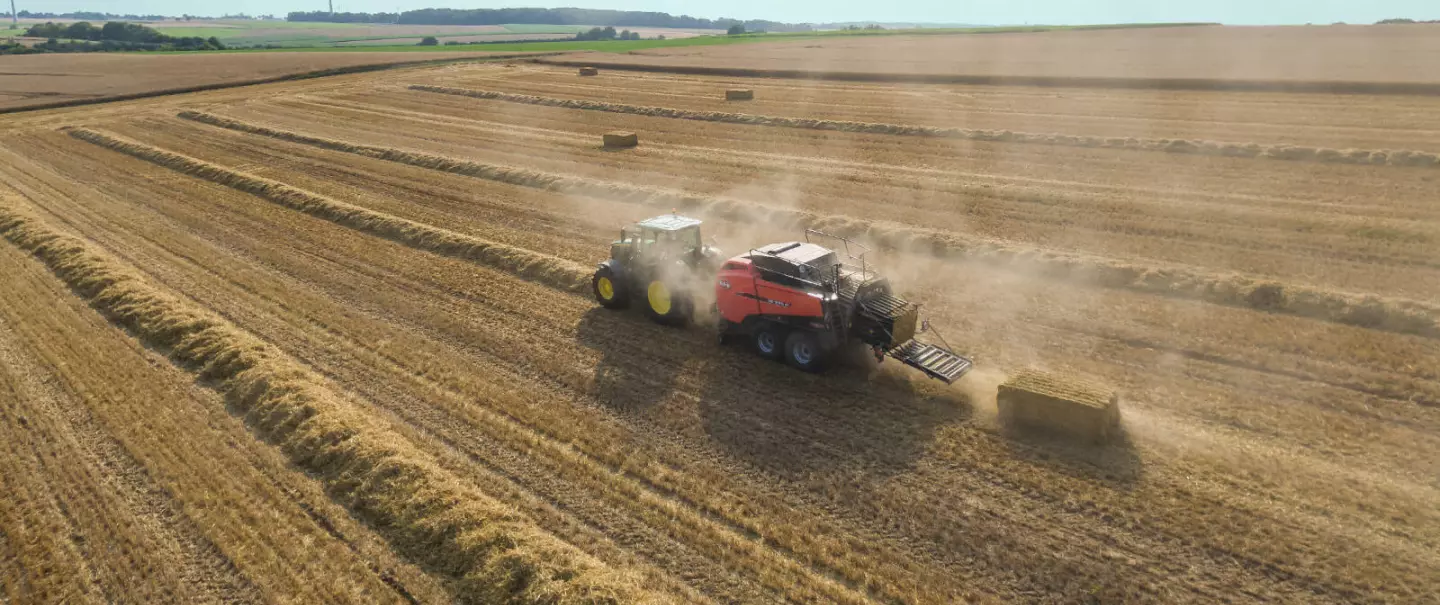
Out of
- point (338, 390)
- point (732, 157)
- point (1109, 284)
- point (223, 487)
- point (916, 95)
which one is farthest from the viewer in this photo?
point (916, 95)

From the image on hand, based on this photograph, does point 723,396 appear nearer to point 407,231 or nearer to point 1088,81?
point 407,231

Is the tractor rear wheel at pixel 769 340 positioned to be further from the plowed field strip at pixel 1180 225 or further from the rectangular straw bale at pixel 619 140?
the rectangular straw bale at pixel 619 140

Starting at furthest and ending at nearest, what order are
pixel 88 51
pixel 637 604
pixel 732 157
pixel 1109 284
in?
pixel 88 51 → pixel 732 157 → pixel 1109 284 → pixel 637 604

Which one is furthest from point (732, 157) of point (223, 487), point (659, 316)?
point (223, 487)

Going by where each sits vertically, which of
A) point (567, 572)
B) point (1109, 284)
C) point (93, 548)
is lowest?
point (93, 548)

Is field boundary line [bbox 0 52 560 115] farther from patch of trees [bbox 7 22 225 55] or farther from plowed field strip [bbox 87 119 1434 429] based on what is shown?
patch of trees [bbox 7 22 225 55]

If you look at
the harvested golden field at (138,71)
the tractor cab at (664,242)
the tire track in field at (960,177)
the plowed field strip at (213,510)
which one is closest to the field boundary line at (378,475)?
the plowed field strip at (213,510)

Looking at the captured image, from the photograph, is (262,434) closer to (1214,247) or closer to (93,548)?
(93,548)
